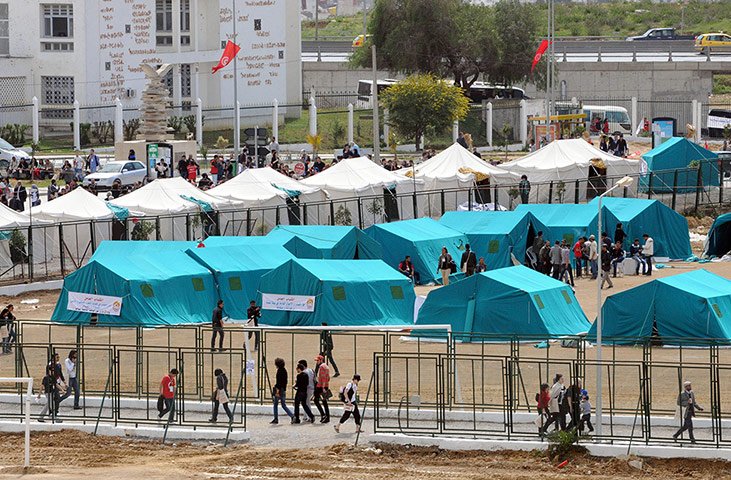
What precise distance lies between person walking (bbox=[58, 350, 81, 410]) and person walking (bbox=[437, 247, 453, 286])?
1457 centimetres

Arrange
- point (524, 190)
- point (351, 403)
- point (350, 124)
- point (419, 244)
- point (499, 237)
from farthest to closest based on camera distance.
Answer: point (350, 124), point (524, 190), point (499, 237), point (419, 244), point (351, 403)

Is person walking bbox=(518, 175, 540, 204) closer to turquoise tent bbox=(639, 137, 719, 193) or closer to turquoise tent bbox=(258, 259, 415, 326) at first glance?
turquoise tent bbox=(639, 137, 719, 193)

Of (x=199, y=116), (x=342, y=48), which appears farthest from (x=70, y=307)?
(x=342, y=48)

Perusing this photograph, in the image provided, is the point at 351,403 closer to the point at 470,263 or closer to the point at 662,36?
the point at 470,263

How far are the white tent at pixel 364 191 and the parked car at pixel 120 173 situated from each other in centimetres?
832

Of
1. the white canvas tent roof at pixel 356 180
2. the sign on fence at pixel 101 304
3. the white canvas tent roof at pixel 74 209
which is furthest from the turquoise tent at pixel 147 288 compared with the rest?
the white canvas tent roof at pixel 356 180

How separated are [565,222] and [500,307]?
33.7 feet

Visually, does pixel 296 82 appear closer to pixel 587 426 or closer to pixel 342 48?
pixel 342 48

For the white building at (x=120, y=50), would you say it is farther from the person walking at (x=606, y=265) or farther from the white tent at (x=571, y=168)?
the person walking at (x=606, y=265)

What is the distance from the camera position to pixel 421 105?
200 ft

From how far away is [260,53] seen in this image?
6844 cm

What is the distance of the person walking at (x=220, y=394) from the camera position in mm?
21719

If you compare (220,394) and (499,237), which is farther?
(499,237)

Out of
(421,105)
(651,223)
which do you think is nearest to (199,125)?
(421,105)
